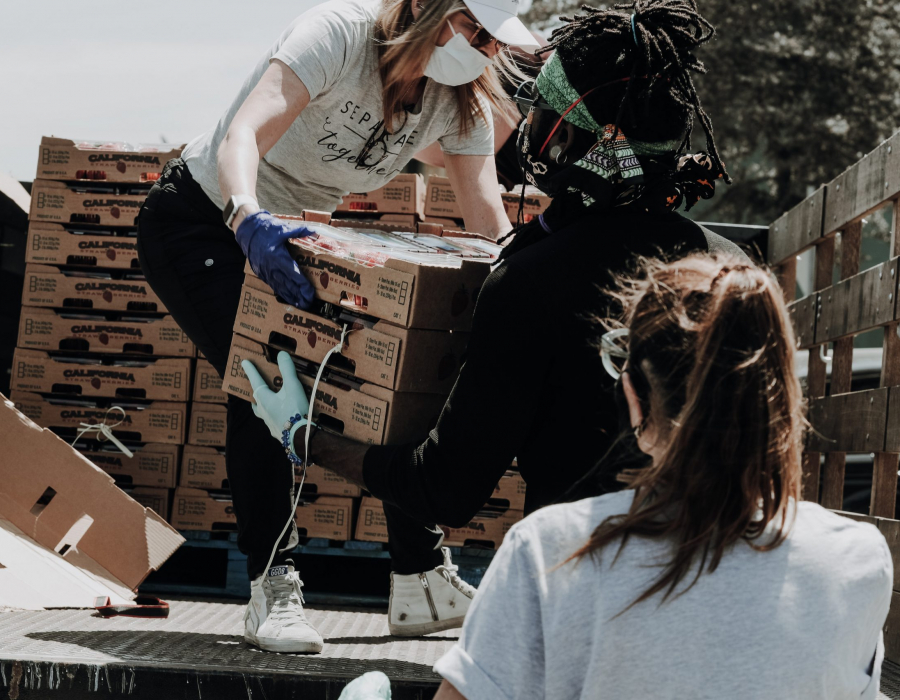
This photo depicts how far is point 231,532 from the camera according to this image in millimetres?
3955

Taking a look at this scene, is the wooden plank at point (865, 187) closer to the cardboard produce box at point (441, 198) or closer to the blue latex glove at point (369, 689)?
the cardboard produce box at point (441, 198)

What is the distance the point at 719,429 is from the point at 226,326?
1.78m

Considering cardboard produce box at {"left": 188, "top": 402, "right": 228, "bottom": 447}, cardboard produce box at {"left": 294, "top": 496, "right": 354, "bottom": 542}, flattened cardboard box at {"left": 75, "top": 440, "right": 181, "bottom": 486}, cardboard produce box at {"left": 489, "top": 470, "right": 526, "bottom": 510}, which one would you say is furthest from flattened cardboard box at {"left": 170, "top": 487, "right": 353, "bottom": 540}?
cardboard produce box at {"left": 489, "top": 470, "right": 526, "bottom": 510}

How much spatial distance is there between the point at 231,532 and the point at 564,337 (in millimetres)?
2549

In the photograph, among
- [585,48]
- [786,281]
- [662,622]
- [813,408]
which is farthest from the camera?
[786,281]

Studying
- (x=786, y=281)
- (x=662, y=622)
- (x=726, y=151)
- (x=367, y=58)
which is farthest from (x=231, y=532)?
(x=726, y=151)

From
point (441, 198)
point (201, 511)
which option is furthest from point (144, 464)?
point (441, 198)

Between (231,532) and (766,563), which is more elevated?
Result: (766,563)

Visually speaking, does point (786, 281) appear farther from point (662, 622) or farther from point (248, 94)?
point (662, 622)

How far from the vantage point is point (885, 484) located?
2701 millimetres

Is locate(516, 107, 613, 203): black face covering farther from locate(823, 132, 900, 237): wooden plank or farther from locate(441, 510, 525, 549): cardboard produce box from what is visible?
locate(441, 510, 525, 549): cardboard produce box

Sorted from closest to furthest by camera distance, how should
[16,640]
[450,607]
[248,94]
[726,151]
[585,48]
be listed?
[585,48] → [16,640] → [248,94] → [450,607] → [726,151]

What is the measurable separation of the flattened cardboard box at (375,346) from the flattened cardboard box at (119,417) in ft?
6.14

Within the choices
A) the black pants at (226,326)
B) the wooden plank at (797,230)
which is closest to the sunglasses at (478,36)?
the black pants at (226,326)
